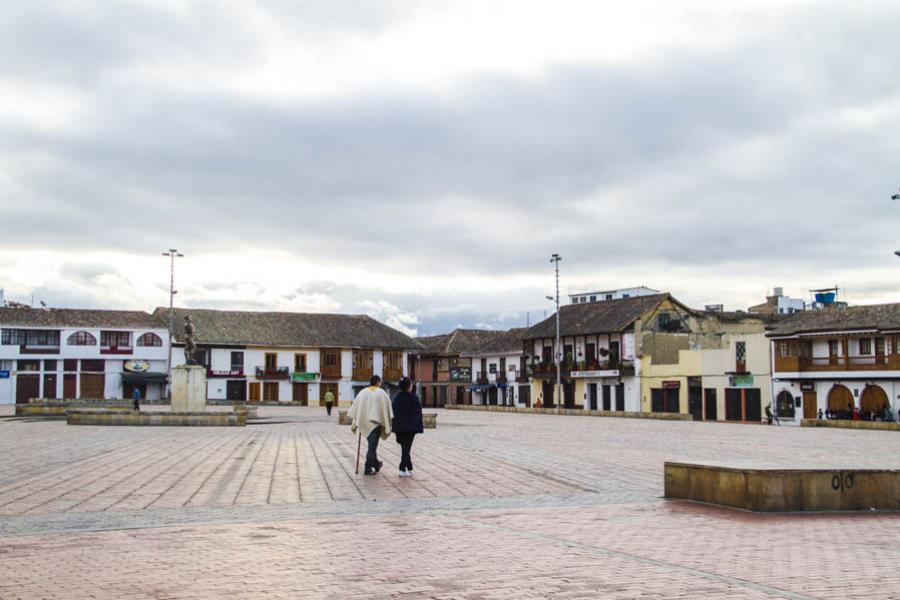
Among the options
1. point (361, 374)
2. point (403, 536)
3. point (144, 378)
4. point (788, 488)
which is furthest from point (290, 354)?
point (403, 536)

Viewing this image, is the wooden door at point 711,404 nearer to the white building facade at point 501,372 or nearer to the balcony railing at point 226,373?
the white building facade at point 501,372

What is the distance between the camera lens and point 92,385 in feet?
225

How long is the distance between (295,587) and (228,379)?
66914mm

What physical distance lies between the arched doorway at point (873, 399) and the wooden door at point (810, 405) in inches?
102

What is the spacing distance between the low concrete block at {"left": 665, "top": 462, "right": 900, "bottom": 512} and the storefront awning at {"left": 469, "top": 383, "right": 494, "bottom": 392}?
2600 inches

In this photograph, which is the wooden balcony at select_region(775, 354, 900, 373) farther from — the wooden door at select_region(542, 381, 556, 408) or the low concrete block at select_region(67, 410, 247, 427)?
the low concrete block at select_region(67, 410, 247, 427)

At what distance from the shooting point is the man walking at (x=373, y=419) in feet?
42.5

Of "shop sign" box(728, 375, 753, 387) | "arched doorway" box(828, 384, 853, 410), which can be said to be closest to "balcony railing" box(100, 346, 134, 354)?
"shop sign" box(728, 375, 753, 387)

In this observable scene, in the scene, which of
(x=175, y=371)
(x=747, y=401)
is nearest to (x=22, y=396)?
(x=175, y=371)

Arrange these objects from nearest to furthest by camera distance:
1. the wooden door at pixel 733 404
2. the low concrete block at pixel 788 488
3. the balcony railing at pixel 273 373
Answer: the low concrete block at pixel 788 488 → the wooden door at pixel 733 404 → the balcony railing at pixel 273 373

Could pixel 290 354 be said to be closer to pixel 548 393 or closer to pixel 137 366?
pixel 137 366

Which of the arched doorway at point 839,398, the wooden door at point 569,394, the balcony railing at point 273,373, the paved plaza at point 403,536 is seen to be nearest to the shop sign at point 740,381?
the arched doorway at point 839,398

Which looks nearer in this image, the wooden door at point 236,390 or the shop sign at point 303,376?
the wooden door at point 236,390

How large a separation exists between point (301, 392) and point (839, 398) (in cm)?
4000
